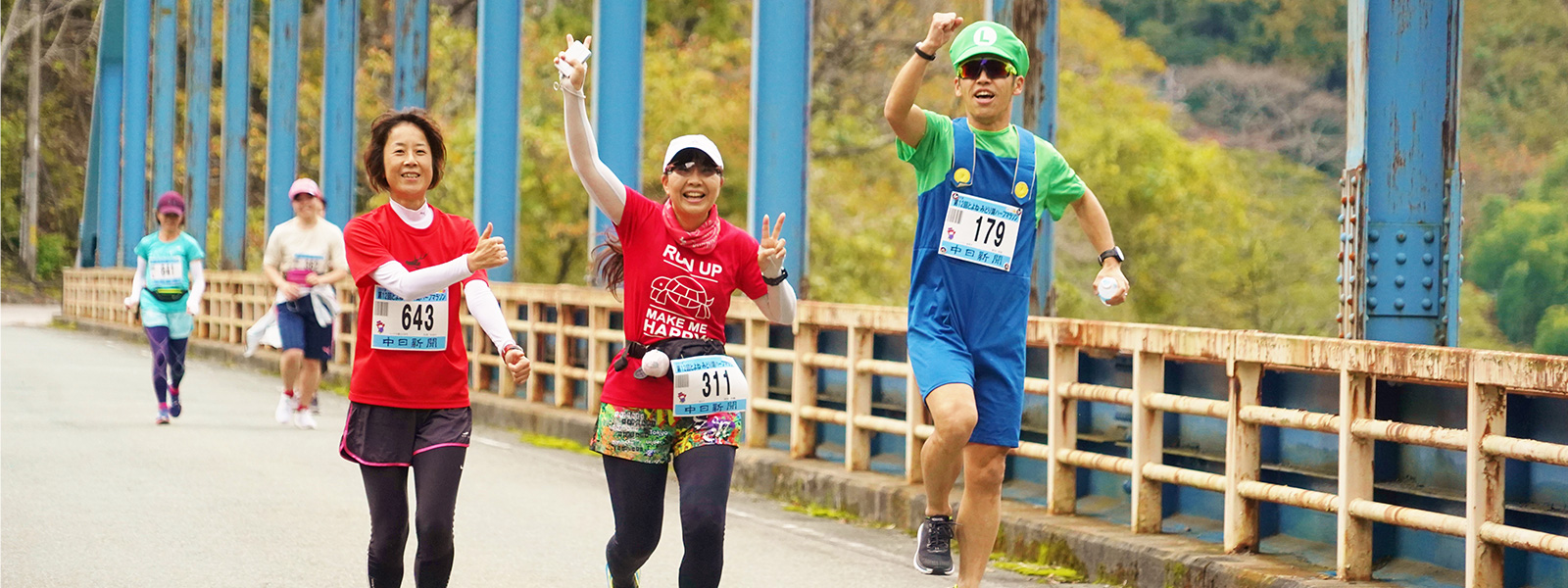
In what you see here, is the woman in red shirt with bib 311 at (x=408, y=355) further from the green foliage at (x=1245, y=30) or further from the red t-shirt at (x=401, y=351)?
the green foliage at (x=1245, y=30)

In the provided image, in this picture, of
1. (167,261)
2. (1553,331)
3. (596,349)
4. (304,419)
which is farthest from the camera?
(1553,331)

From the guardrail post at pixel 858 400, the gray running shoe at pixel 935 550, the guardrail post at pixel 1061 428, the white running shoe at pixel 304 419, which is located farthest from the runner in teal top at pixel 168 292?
the gray running shoe at pixel 935 550

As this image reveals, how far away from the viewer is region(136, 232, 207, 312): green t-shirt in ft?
44.7

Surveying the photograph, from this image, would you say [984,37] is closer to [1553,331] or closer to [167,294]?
[167,294]

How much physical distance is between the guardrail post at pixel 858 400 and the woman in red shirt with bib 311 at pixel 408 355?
185 inches

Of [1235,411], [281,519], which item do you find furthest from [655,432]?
[281,519]

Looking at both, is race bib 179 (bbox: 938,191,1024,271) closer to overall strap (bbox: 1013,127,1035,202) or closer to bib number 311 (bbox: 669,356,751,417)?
overall strap (bbox: 1013,127,1035,202)

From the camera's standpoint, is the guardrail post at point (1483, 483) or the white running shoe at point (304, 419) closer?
the guardrail post at point (1483, 483)

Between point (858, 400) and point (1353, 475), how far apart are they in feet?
12.9

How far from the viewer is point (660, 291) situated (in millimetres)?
5418

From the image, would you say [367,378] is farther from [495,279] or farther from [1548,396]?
[495,279]

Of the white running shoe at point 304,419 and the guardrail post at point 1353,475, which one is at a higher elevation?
the guardrail post at point 1353,475

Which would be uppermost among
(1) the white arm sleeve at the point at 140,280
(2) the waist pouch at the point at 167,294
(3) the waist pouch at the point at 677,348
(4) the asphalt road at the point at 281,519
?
(1) the white arm sleeve at the point at 140,280

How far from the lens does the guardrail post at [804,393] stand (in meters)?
10.9
